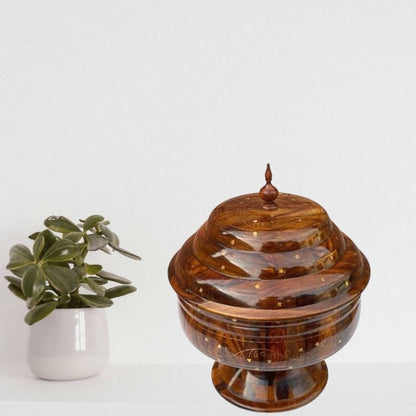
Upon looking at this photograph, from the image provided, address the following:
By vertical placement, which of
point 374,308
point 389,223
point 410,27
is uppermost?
point 410,27

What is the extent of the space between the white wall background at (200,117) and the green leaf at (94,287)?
18cm

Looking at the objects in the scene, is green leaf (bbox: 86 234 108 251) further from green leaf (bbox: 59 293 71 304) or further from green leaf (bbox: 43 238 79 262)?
green leaf (bbox: 59 293 71 304)

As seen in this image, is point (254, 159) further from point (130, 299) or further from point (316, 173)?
point (130, 299)

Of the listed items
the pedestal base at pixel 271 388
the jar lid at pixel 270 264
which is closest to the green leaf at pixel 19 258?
the jar lid at pixel 270 264

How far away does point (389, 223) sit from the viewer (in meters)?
1.70

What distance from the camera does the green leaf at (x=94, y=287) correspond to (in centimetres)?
153

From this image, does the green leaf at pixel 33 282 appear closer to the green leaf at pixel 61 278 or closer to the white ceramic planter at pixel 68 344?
the green leaf at pixel 61 278

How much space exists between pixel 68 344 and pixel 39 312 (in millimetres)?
129

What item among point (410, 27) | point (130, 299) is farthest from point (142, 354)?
point (410, 27)

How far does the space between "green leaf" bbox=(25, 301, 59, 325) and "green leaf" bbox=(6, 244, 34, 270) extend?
9cm

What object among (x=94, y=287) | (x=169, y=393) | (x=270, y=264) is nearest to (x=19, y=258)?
(x=94, y=287)

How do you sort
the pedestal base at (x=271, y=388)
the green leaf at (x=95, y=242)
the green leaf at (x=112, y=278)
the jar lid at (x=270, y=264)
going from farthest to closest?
the green leaf at (x=112, y=278), the green leaf at (x=95, y=242), the pedestal base at (x=271, y=388), the jar lid at (x=270, y=264)

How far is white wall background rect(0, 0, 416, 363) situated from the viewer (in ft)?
5.33

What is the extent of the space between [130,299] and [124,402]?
0.90 ft
